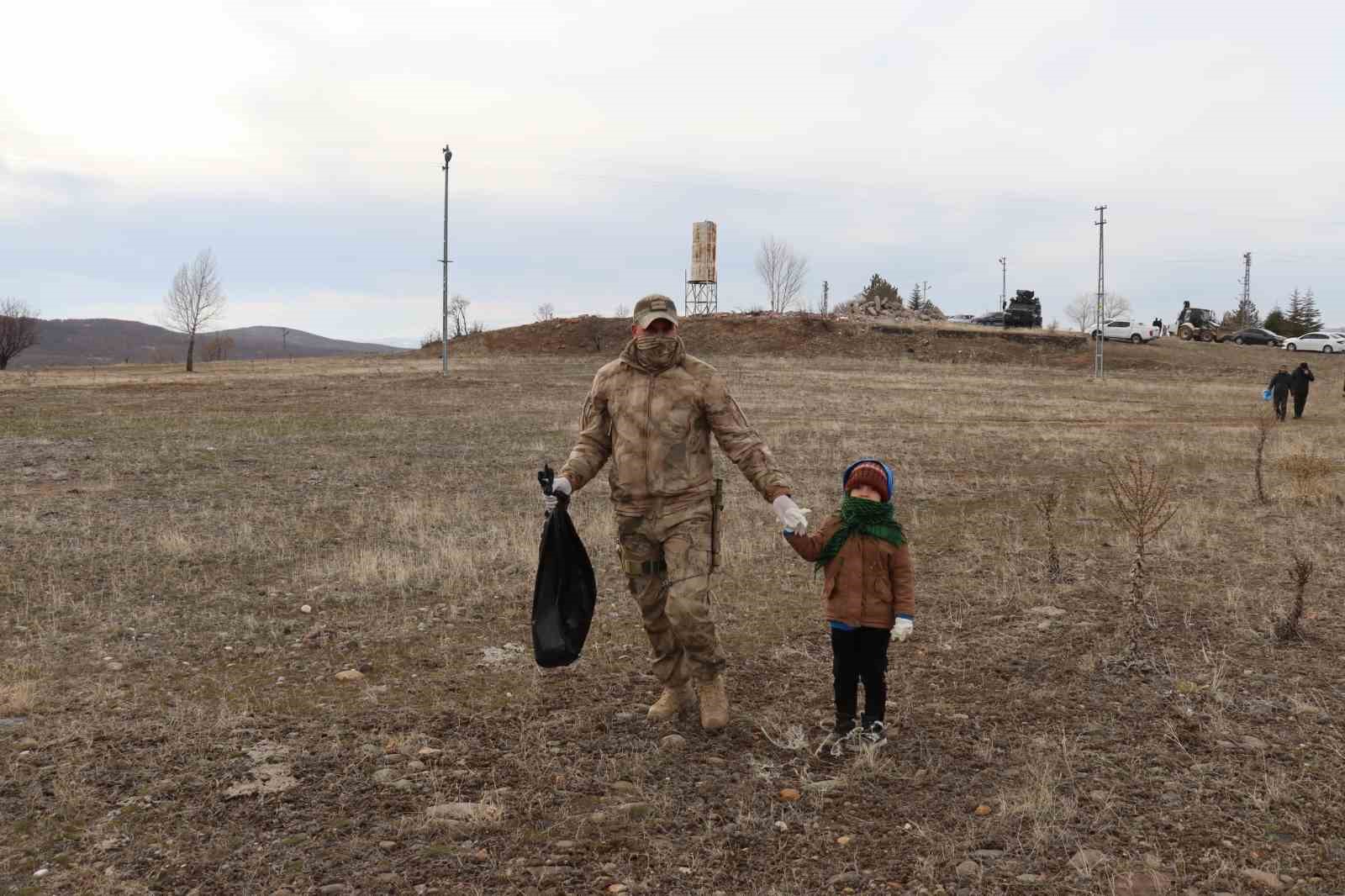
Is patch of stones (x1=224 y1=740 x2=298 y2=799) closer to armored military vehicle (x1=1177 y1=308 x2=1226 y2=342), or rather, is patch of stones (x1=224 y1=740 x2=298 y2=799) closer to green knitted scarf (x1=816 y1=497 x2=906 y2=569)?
green knitted scarf (x1=816 y1=497 x2=906 y2=569)

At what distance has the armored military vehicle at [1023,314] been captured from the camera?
53.9 metres

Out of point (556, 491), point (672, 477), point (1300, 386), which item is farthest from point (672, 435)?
point (1300, 386)

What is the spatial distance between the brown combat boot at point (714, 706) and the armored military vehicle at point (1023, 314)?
5338cm

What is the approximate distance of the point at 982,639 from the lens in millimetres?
6184

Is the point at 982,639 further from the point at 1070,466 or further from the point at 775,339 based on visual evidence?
the point at 775,339

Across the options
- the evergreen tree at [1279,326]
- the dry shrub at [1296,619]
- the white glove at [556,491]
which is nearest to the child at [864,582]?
the white glove at [556,491]

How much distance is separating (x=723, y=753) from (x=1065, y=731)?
1.68 m

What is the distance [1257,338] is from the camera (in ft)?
164

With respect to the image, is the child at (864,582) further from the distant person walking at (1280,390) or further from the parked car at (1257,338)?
the parked car at (1257,338)

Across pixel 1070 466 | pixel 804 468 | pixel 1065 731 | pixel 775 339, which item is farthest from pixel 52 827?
pixel 775 339

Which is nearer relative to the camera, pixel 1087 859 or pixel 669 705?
pixel 1087 859

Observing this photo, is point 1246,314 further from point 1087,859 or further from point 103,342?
point 103,342

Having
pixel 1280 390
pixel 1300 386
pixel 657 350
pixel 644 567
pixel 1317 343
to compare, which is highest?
pixel 1317 343

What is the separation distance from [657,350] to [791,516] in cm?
101
